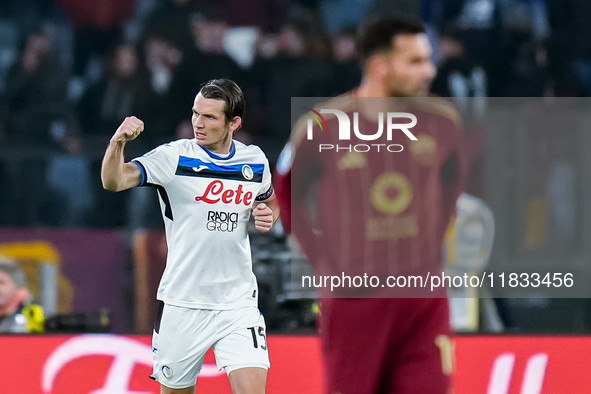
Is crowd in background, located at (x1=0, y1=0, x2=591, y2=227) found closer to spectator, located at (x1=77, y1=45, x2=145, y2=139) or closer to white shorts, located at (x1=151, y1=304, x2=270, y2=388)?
spectator, located at (x1=77, y1=45, x2=145, y2=139)

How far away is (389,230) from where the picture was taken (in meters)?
2.53

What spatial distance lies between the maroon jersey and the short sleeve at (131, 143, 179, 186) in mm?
677

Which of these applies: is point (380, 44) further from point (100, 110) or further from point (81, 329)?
point (81, 329)

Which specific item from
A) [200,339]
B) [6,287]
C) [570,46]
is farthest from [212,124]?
[570,46]

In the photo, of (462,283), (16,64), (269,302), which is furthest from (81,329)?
(462,283)

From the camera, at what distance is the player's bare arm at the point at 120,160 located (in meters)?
2.77

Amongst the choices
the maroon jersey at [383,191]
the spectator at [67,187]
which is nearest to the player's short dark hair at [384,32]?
the maroon jersey at [383,191]

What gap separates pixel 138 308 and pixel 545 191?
91.5 inches

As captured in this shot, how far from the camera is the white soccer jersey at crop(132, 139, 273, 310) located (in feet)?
10.4

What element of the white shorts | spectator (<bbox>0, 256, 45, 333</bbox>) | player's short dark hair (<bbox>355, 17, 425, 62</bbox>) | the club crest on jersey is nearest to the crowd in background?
spectator (<bbox>0, 256, 45, 333</bbox>)

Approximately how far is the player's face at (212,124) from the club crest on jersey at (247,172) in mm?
108

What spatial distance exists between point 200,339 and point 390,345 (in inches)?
38.4

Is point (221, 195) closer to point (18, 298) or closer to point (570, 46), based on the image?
point (18, 298)

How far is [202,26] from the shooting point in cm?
422
